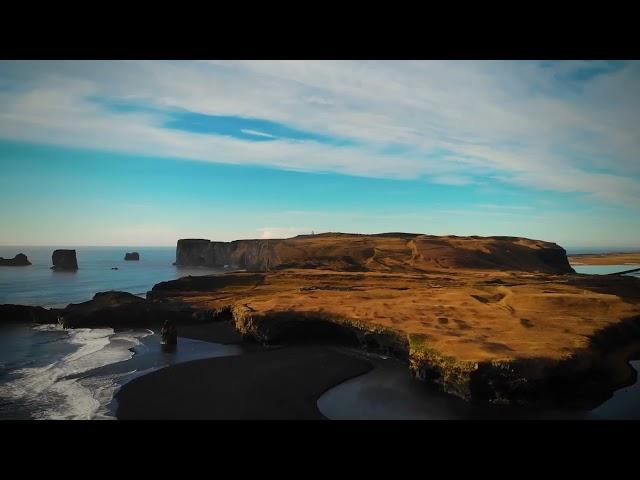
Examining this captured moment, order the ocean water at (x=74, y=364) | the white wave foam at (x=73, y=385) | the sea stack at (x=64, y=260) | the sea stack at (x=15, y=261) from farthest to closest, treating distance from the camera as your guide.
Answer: the sea stack at (x=15, y=261) → the sea stack at (x=64, y=260) → the ocean water at (x=74, y=364) → the white wave foam at (x=73, y=385)

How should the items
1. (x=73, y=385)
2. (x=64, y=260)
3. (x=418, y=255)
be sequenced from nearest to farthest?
Answer: 1. (x=73, y=385)
2. (x=418, y=255)
3. (x=64, y=260)

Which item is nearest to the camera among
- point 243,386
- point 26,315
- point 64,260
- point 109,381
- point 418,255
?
point 243,386

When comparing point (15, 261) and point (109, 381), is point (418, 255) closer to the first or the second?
point (109, 381)

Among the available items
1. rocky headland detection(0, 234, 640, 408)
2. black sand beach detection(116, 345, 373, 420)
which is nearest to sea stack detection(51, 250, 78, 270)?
rocky headland detection(0, 234, 640, 408)

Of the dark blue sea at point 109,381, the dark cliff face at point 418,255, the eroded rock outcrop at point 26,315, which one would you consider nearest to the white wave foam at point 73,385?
the dark blue sea at point 109,381

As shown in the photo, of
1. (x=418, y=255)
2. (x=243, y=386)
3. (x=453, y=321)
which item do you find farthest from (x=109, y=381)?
(x=418, y=255)

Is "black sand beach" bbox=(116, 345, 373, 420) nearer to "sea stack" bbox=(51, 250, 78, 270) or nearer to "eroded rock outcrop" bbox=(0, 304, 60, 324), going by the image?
"eroded rock outcrop" bbox=(0, 304, 60, 324)

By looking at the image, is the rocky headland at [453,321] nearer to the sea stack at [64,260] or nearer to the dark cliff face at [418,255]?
the dark cliff face at [418,255]
